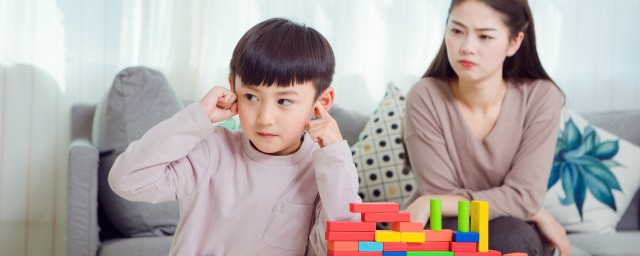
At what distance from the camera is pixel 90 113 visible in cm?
318

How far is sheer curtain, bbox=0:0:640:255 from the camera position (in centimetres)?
317

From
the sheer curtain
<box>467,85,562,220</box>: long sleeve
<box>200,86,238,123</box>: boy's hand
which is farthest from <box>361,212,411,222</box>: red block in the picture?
the sheer curtain

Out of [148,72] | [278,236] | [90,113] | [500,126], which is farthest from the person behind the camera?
[90,113]

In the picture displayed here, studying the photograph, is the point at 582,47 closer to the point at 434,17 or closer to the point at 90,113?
the point at 434,17

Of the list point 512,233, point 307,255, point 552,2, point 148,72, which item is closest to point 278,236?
point 307,255

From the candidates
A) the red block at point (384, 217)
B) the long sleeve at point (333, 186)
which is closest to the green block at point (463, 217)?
the red block at point (384, 217)

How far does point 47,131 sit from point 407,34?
1429 mm

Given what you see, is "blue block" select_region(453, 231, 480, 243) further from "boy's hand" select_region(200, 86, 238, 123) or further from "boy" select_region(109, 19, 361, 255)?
"boy's hand" select_region(200, 86, 238, 123)

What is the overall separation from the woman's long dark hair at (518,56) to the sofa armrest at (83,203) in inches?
40.2

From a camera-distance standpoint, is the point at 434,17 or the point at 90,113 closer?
the point at 90,113

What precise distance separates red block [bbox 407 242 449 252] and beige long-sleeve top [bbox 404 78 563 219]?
2.64ft

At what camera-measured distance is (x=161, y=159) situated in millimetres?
1597

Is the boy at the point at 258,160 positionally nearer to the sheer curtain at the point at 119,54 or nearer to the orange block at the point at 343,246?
the orange block at the point at 343,246

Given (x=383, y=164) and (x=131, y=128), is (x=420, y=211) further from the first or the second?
(x=131, y=128)
